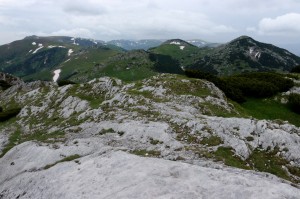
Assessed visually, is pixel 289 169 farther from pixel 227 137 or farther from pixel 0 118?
pixel 0 118

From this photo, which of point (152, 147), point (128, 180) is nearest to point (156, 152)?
point (152, 147)

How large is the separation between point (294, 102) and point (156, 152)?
43.4 meters

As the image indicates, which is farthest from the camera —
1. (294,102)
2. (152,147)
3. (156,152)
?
(294,102)

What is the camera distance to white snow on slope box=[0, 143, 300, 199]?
18.8 metres

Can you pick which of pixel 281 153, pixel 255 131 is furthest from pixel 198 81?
pixel 281 153

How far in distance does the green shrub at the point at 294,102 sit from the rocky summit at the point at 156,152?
709 inches

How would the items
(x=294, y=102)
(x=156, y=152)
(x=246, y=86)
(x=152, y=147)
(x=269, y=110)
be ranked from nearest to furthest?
(x=156, y=152) → (x=152, y=147) → (x=269, y=110) → (x=294, y=102) → (x=246, y=86)

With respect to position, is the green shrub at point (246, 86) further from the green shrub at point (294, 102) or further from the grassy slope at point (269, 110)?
the green shrub at point (294, 102)

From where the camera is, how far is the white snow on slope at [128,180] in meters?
18.8

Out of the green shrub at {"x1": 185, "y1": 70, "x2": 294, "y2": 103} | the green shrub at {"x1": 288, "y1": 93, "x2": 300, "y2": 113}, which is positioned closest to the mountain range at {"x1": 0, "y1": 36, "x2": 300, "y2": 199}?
the green shrub at {"x1": 288, "y1": 93, "x2": 300, "y2": 113}

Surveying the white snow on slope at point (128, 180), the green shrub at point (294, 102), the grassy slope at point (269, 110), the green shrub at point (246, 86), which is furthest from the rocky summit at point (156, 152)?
the green shrub at point (294, 102)

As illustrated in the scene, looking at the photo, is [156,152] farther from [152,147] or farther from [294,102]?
[294,102]

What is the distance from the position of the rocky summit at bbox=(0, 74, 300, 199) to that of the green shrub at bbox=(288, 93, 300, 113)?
59.1ft

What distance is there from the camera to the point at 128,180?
21969mm
